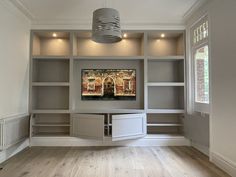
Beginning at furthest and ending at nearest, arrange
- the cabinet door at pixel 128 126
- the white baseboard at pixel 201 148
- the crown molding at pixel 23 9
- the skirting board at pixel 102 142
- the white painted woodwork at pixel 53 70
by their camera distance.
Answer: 1. the white painted woodwork at pixel 53 70
2. the skirting board at pixel 102 142
3. the cabinet door at pixel 128 126
4. the white baseboard at pixel 201 148
5. the crown molding at pixel 23 9

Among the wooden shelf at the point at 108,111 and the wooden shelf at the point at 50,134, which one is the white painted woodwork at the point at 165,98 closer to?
the wooden shelf at the point at 108,111

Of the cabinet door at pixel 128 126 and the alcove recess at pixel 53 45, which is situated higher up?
the alcove recess at pixel 53 45

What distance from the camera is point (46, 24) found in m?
4.94

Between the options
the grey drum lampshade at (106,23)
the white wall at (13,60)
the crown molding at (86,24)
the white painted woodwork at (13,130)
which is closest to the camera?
the grey drum lampshade at (106,23)

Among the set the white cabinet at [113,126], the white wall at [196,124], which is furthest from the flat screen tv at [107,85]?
the white wall at [196,124]

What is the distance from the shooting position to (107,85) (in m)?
5.24

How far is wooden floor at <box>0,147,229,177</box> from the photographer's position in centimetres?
311

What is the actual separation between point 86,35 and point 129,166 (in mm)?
3289

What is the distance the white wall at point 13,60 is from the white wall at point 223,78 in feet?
12.3

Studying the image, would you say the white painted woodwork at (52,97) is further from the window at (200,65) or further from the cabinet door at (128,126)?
the window at (200,65)

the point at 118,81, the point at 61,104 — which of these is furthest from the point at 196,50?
the point at 61,104

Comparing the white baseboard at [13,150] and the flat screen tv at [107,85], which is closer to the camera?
the white baseboard at [13,150]

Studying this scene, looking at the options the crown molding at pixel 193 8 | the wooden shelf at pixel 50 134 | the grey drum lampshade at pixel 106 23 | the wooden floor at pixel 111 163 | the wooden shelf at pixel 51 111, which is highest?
the crown molding at pixel 193 8

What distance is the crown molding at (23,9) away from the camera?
3.93 metres
